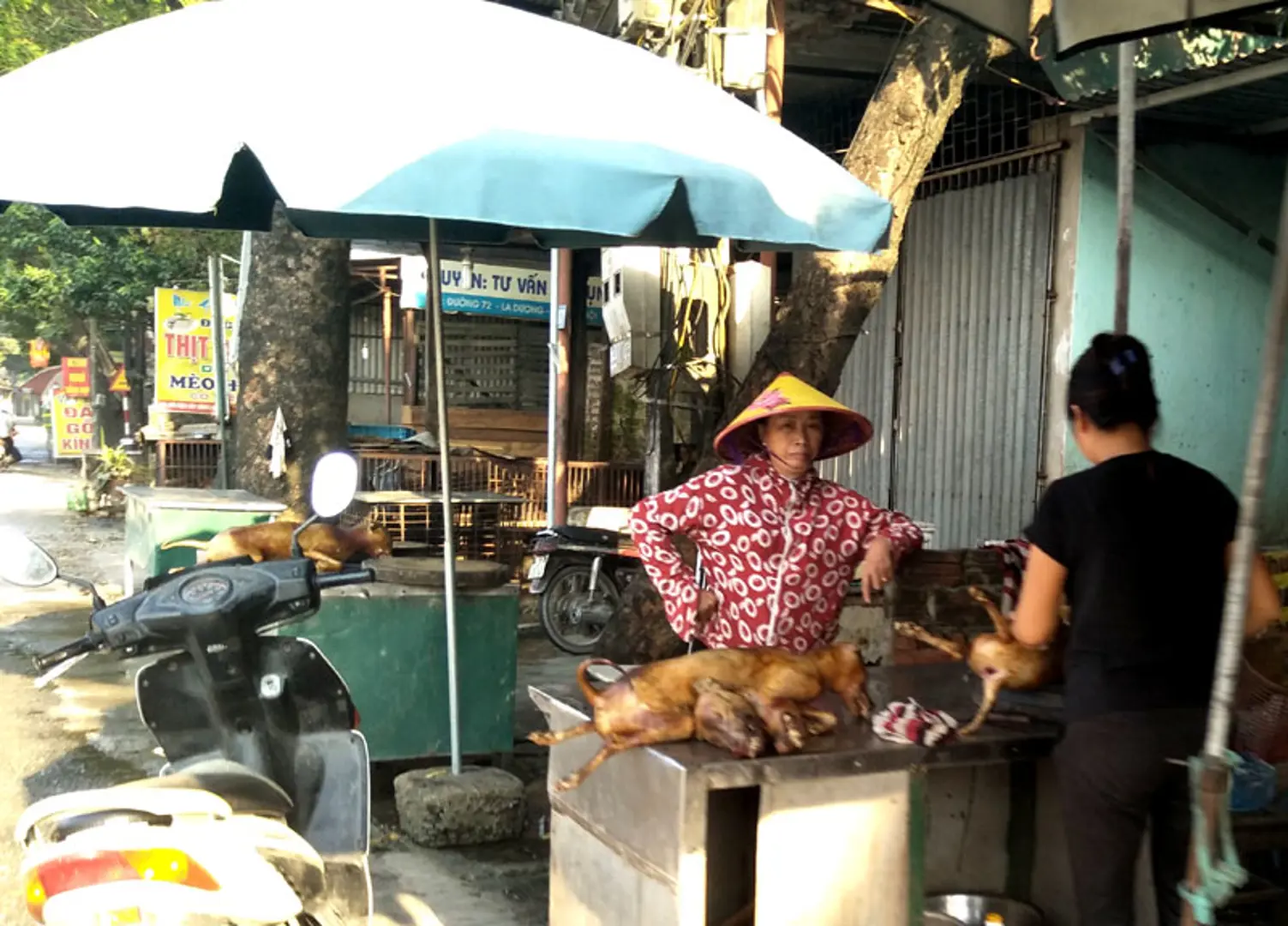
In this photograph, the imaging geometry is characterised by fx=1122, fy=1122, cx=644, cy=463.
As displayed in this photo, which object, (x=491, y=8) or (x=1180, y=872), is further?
(x=491, y=8)

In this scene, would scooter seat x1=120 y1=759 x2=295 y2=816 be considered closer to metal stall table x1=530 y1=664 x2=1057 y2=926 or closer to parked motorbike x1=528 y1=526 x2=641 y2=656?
metal stall table x1=530 y1=664 x2=1057 y2=926

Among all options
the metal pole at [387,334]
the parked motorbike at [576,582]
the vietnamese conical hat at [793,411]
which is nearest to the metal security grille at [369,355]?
the metal pole at [387,334]

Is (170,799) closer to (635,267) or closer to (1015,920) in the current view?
(1015,920)

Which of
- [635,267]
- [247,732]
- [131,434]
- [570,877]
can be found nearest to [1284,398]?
[635,267]

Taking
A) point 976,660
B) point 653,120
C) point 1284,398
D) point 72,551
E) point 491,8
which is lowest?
point 72,551

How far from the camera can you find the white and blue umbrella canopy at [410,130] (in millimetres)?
2744

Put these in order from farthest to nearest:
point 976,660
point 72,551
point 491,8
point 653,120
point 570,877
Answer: point 72,551
point 491,8
point 653,120
point 570,877
point 976,660

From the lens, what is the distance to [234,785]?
264 centimetres

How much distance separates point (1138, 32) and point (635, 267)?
4.69 m

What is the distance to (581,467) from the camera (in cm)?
985

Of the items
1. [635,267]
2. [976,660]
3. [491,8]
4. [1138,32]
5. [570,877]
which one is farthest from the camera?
[635,267]

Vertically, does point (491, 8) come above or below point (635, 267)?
above

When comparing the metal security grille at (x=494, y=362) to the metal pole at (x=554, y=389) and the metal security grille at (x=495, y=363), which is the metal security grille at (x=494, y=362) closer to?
the metal security grille at (x=495, y=363)

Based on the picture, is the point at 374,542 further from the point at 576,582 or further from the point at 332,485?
the point at 576,582
